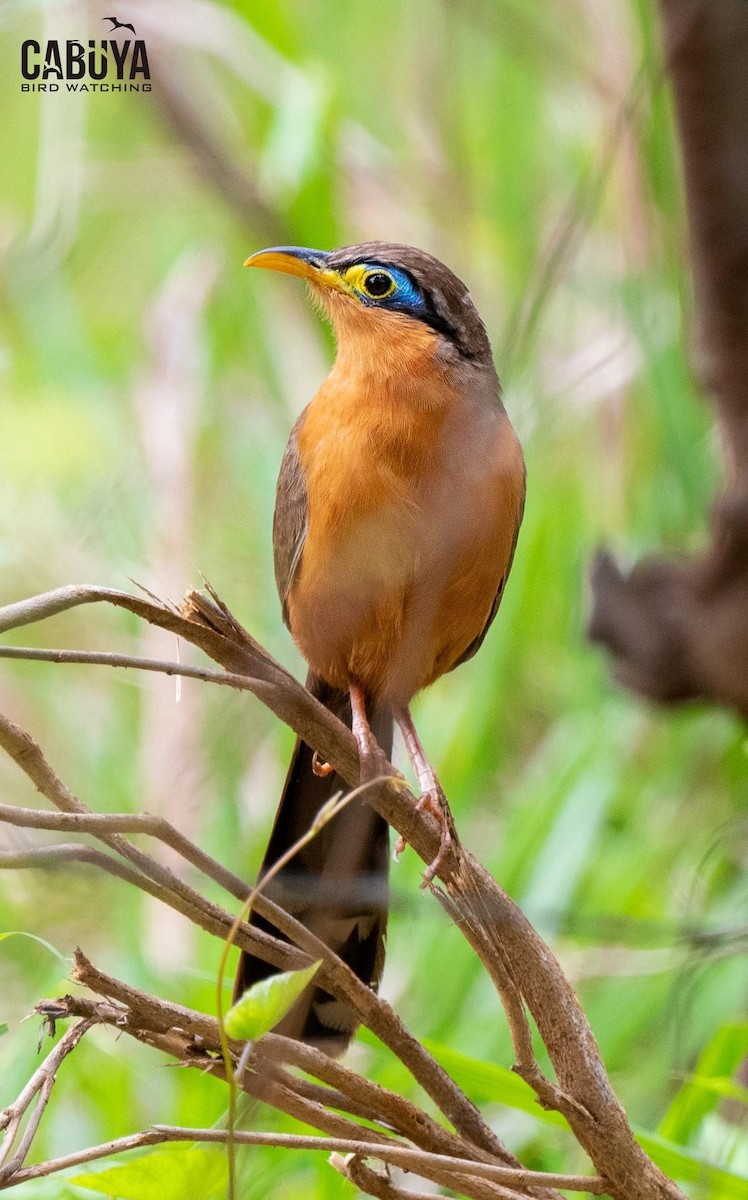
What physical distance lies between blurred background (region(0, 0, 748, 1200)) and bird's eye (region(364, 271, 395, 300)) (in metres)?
0.34

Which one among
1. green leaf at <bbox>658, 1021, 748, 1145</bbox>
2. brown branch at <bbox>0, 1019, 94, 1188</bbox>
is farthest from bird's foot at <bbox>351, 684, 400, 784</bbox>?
green leaf at <bbox>658, 1021, 748, 1145</bbox>

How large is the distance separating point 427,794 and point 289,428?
114 inches

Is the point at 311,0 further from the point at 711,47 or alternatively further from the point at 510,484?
the point at 510,484

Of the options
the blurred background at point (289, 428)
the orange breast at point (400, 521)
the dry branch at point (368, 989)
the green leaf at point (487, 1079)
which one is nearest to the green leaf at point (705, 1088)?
the blurred background at point (289, 428)

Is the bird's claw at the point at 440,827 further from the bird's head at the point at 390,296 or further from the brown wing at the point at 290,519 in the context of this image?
the bird's head at the point at 390,296

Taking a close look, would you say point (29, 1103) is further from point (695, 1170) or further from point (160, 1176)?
point (695, 1170)

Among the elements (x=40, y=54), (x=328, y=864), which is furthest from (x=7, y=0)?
(x=328, y=864)

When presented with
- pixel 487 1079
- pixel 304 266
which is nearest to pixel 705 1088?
pixel 487 1079

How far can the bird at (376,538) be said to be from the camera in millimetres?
2660

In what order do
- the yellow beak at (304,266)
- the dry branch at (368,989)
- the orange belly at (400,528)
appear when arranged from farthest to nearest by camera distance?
the yellow beak at (304,266) → the orange belly at (400,528) → the dry branch at (368,989)

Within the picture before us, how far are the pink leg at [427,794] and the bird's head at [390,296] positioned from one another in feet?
2.99

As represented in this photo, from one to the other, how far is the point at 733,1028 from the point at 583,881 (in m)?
1.59

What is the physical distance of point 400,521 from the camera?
108 inches

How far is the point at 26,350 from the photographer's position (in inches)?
222
